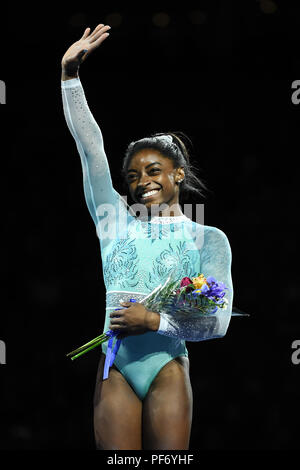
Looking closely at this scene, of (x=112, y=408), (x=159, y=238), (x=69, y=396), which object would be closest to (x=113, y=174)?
(x=159, y=238)

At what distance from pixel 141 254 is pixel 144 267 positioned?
0.07m

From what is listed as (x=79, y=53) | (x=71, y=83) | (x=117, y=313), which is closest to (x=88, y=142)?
(x=71, y=83)

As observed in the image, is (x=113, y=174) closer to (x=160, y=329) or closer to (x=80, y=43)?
(x=80, y=43)

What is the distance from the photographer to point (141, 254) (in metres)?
2.77

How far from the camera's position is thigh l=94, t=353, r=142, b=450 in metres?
2.51

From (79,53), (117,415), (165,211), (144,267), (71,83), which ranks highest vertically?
(79,53)

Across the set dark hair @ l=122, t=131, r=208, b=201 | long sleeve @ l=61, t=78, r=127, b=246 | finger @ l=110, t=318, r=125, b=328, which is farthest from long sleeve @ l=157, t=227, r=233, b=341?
long sleeve @ l=61, t=78, r=127, b=246

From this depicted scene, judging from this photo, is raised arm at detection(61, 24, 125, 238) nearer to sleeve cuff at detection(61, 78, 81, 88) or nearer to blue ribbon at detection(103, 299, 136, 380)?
sleeve cuff at detection(61, 78, 81, 88)

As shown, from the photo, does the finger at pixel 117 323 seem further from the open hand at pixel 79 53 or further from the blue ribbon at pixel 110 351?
the open hand at pixel 79 53

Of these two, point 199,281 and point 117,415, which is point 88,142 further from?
point 117,415

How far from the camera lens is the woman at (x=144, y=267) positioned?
2.54m

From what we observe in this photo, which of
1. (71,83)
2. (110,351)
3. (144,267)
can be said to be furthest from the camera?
(71,83)

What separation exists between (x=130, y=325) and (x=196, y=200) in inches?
38.4

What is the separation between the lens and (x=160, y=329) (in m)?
2.59
